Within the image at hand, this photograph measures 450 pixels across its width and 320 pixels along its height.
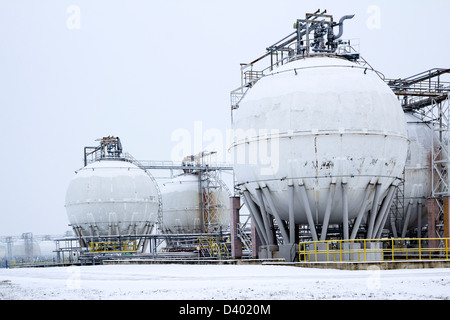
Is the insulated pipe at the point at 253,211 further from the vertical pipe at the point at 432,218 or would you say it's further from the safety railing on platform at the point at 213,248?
the safety railing on platform at the point at 213,248

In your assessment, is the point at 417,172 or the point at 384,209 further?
the point at 417,172

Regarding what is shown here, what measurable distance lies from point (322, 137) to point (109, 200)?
1972 cm

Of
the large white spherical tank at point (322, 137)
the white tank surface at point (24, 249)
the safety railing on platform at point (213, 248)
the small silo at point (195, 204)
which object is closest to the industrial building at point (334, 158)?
the large white spherical tank at point (322, 137)

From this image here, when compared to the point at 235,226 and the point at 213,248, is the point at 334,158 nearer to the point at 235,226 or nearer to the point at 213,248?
the point at 235,226

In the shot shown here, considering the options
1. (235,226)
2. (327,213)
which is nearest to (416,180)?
(327,213)

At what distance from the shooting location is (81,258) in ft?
130

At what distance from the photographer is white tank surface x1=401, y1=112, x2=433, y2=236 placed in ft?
112

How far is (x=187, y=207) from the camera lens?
54.5 m

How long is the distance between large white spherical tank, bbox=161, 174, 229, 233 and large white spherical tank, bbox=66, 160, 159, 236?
34.3 ft

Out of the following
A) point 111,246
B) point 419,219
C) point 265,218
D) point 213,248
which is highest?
point 265,218

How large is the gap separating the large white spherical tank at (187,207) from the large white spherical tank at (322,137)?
2615 centimetres

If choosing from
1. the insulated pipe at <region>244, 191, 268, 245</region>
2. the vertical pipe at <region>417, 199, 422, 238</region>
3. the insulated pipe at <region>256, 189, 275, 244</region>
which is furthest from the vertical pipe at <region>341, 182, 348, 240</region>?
the vertical pipe at <region>417, 199, 422, 238</region>

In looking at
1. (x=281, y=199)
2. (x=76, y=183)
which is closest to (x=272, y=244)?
(x=281, y=199)
